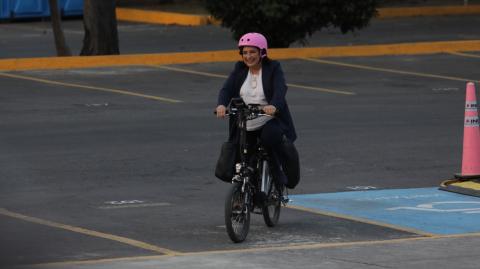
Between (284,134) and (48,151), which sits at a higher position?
(284,134)

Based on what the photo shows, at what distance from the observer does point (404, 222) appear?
11.0 metres

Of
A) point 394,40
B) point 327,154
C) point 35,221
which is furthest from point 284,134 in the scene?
point 394,40

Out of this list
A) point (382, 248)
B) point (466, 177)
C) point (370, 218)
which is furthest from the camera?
point (466, 177)

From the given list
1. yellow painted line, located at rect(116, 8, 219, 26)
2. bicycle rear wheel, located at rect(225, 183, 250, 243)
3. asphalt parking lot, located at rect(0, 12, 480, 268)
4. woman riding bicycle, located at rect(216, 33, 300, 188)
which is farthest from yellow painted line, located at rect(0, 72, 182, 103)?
yellow painted line, located at rect(116, 8, 219, 26)

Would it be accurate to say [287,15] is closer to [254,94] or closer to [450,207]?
[450,207]

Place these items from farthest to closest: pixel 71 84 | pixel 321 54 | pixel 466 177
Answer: pixel 321 54, pixel 71 84, pixel 466 177

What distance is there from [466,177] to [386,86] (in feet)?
30.4

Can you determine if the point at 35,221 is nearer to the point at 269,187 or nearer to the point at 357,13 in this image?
the point at 269,187

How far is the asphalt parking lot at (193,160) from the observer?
951cm

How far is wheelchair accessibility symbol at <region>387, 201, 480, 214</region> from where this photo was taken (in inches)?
453

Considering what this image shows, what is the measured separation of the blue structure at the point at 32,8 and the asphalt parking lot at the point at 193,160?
15967mm

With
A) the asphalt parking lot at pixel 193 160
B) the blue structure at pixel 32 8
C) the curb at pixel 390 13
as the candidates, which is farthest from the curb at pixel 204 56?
the blue structure at pixel 32 8

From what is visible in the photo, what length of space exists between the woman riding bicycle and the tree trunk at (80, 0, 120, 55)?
53.5 ft

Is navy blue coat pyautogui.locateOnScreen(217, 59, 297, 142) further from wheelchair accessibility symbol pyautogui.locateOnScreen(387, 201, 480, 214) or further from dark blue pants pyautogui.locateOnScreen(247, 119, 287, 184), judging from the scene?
wheelchair accessibility symbol pyautogui.locateOnScreen(387, 201, 480, 214)
